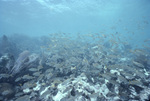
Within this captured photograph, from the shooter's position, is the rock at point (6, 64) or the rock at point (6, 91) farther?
the rock at point (6, 64)

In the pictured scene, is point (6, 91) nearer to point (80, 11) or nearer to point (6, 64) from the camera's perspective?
point (6, 64)

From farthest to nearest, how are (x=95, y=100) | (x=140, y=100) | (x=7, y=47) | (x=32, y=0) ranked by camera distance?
1. (x=32, y=0)
2. (x=7, y=47)
3. (x=95, y=100)
4. (x=140, y=100)

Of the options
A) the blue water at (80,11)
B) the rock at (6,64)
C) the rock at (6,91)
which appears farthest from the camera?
the blue water at (80,11)

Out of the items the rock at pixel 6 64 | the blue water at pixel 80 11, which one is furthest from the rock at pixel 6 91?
the blue water at pixel 80 11

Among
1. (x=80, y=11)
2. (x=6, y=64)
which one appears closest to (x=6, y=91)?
(x=6, y=64)

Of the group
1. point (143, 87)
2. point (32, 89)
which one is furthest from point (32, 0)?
point (143, 87)

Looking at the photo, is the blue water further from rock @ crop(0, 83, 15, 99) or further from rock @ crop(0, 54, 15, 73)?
rock @ crop(0, 83, 15, 99)

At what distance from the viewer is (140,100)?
4.02m

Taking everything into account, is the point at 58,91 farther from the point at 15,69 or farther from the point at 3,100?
the point at 15,69

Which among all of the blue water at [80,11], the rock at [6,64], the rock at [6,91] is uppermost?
the blue water at [80,11]

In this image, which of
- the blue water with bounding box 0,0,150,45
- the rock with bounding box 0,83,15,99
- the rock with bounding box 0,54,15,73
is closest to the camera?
the rock with bounding box 0,83,15,99

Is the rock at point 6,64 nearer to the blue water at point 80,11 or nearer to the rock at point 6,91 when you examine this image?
the rock at point 6,91

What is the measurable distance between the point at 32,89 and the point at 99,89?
4227 mm

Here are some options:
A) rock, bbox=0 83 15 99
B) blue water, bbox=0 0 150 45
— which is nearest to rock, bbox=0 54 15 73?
rock, bbox=0 83 15 99
